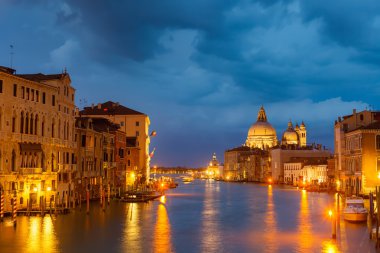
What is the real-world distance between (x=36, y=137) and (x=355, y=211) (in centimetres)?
1878

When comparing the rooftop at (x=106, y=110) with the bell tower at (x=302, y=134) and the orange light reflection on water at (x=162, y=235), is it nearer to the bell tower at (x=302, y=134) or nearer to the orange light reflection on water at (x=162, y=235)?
the orange light reflection on water at (x=162, y=235)

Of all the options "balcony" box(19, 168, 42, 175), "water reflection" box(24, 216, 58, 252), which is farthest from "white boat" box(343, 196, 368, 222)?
"balcony" box(19, 168, 42, 175)

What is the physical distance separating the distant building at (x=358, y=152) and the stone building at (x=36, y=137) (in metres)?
25.1

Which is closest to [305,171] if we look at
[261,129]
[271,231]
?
[261,129]

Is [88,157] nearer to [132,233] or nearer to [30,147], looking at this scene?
[30,147]

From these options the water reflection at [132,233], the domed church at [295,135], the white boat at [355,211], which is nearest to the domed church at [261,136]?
the domed church at [295,135]

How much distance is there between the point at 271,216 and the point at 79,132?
15.7m

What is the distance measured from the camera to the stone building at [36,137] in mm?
31391

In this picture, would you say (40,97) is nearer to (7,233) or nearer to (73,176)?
(73,176)

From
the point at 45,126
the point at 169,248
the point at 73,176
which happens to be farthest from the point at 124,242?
the point at 73,176

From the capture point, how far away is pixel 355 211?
31484mm

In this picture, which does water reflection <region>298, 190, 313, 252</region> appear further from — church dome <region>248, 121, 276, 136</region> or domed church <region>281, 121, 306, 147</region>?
church dome <region>248, 121, 276, 136</region>

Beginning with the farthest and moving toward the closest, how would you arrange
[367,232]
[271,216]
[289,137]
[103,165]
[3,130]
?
[289,137]
[103,165]
[271,216]
[3,130]
[367,232]

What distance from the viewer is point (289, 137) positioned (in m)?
145
